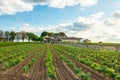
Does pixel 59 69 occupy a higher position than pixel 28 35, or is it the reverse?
pixel 28 35

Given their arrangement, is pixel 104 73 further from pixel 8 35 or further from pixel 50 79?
pixel 8 35

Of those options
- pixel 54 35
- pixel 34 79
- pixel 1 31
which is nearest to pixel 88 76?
pixel 34 79

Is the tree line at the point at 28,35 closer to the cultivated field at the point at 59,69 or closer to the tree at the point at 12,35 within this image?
the tree at the point at 12,35

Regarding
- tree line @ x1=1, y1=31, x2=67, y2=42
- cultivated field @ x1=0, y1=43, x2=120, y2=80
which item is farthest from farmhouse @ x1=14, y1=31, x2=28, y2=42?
cultivated field @ x1=0, y1=43, x2=120, y2=80

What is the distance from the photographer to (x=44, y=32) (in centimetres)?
19225

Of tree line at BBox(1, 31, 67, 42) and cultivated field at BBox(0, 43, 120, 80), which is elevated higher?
tree line at BBox(1, 31, 67, 42)

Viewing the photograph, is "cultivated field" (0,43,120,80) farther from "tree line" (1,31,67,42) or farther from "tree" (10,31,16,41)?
"tree" (10,31,16,41)

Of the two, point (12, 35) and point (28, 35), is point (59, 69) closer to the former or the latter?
point (12, 35)

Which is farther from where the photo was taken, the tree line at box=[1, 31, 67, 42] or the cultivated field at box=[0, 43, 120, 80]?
the tree line at box=[1, 31, 67, 42]

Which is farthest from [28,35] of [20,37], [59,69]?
[59,69]

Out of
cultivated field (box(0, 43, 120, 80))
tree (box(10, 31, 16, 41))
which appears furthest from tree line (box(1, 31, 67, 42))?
cultivated field (box(0, 43, 120, 80))

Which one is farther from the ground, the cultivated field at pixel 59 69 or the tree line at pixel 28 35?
the tree line at pixel 28 35

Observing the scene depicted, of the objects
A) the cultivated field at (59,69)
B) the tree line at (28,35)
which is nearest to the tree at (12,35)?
the tree line at (28,35)

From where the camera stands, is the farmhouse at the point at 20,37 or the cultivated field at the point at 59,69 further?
the farmhouse at the point at 20,37
